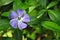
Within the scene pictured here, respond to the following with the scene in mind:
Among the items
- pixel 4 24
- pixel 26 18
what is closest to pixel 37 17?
pixel 26 18

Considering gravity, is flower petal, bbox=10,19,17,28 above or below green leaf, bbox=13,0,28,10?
below

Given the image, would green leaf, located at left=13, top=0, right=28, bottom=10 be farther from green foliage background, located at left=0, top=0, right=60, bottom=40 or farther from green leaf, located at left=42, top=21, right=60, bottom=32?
green leaf, located at left=42, top=21, right=60, bottom=32

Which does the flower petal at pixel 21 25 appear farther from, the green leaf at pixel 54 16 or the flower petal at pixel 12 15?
the green leaf at pixel 54 16

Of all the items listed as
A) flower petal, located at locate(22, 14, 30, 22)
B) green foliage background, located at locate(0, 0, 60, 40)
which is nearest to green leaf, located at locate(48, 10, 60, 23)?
green foliage background, located at locate(0, 0, 60, 40)

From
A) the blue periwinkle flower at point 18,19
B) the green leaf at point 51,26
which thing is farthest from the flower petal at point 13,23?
the green leaf at point 51,26

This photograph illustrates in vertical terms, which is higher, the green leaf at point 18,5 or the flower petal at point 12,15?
the green leaf at point 18,5

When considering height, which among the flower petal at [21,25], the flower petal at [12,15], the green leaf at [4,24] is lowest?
the flower petal at [21,25]

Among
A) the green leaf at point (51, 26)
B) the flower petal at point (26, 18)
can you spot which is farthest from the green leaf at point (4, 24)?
the green leaf at point (51, 26)

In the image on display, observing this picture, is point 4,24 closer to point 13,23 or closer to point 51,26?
point 13,23

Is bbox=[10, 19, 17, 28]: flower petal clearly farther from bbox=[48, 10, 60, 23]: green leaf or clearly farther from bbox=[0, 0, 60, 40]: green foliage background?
bbox=[48, 10, 60, 23]: green leaf

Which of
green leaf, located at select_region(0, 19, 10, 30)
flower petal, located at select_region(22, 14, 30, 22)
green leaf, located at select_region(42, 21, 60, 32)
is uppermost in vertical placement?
flower petal, located at select_region(22, 14, 30, 22)
